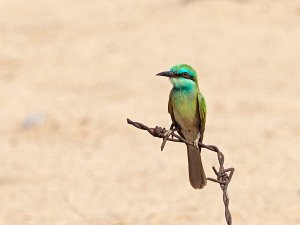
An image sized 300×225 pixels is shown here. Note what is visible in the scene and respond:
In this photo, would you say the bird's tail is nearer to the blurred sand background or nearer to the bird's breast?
the bird's breast

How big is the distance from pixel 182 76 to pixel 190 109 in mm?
276

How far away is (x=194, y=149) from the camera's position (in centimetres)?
487

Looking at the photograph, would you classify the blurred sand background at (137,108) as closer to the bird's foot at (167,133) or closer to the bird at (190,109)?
the bird at (190,109)

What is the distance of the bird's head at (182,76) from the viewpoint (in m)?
4.60

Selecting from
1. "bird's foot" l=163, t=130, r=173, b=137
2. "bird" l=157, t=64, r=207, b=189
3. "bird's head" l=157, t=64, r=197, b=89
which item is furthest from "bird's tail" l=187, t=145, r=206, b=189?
"bird's head" l=157, t=64, r=197, b=89

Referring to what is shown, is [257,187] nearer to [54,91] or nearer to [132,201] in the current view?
[132,201]

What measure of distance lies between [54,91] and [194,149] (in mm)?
8233

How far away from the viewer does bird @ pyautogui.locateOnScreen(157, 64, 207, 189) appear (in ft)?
15.2

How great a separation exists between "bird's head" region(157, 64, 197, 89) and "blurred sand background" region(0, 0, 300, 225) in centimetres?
313

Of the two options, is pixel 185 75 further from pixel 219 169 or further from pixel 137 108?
pixel 137 108

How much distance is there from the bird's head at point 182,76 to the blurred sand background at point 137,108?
123 inches

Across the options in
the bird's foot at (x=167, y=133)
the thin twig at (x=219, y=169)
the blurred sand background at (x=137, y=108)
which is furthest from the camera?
the blurred sand background at (x=137, y=108)

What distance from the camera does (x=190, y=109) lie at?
15.8 ft

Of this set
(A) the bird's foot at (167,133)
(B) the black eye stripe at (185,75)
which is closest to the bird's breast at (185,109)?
(B) the black eye stripe at (185,75)
